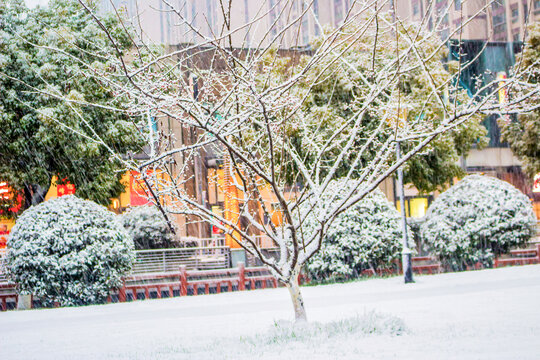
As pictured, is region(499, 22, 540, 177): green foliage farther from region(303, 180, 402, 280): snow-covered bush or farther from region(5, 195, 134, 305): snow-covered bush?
region(5, 195, 134, 305): snow-covered bush

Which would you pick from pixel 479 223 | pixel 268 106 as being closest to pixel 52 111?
pixel 479 223

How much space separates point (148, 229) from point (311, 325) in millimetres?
15699

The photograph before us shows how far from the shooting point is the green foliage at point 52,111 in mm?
21906


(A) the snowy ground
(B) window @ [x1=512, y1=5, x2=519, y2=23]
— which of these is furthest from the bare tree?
(B) window @ [x1=512, y1=5, x2=519, y2=23]

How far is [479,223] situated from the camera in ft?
66.7

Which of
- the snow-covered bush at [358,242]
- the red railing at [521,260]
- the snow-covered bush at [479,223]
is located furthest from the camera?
the red railing at [521,260]

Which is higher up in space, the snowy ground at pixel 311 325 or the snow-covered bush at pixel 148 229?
the snow-covered bush at pixel 148 229

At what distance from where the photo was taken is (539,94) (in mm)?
6840

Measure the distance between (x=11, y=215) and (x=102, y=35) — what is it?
8.32 meters

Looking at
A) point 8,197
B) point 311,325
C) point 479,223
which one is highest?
point 8,197

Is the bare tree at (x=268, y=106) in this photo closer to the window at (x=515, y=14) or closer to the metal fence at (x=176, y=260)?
the metal fence at (x=176, y=260)

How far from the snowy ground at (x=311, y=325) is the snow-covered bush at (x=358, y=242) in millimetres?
961

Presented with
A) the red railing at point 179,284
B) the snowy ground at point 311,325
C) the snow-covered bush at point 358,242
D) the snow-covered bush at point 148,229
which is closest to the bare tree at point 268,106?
the snowy ground at point 311,325

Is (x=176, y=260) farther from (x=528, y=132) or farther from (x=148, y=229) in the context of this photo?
(x=528, y=132)
